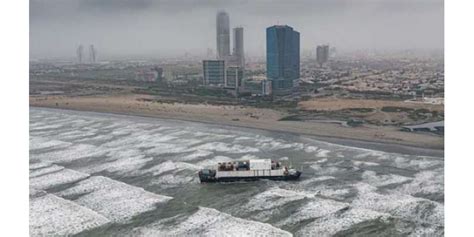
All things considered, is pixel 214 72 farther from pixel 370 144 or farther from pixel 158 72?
pixel 370 144

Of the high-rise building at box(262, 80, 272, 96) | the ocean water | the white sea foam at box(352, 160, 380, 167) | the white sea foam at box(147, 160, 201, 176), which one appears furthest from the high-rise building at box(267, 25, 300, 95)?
the white sea foam at box(147, 160, 201, 176)

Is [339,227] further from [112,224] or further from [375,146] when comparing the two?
[375,146]

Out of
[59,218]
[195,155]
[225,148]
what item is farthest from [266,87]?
[59,218]

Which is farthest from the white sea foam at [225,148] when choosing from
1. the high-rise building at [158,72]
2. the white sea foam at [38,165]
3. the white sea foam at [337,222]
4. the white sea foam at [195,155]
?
the high-rise building at [158,72]

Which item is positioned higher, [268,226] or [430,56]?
[430,56]

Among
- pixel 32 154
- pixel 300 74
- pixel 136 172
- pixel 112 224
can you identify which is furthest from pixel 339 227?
pixel 300 74

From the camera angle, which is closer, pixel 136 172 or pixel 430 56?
pixel 136 172
